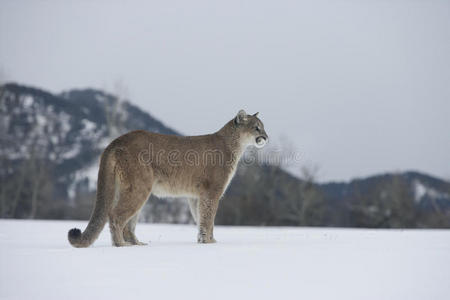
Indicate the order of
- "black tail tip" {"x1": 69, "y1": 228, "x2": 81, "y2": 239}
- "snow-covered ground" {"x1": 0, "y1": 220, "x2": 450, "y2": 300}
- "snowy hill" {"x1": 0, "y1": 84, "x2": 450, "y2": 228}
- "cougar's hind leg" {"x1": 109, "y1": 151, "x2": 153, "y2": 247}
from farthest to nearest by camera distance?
"snowy hill" {"x1": 0, "y1": 84, "x2": 450, "y2": 228} → "cougar's hind leg" {"x1": 109, "y1": 151, "x2": 153, "y2": 247} → "black tail tip" {"x1": 69, "y1": 228, "x2": 81, "y2": 239} → "snow-covered ground" {"x1": 0, "y1": 220, "x2": 450, "y2": 300}

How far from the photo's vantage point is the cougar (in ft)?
32.1

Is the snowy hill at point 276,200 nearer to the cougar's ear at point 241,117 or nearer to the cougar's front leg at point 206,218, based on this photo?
the cougar's ear at point 241,117

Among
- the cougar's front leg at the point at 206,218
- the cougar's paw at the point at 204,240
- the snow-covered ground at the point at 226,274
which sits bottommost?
the snow-covered ground at the point at 226,274

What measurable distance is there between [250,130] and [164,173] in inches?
112

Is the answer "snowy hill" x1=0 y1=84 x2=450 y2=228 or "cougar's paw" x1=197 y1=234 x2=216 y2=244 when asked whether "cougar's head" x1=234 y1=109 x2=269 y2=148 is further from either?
"snowy hill" x1=0 y1=84 x2=450 y2=228

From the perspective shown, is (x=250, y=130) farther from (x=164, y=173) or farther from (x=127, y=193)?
(x=127, y=193)

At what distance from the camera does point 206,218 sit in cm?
1088

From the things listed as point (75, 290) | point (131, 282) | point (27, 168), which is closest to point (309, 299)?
point (131, 282)

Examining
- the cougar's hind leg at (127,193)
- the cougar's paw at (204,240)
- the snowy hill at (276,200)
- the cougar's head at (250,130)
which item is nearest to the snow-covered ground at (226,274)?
the cougar's hind leg at (127,193)

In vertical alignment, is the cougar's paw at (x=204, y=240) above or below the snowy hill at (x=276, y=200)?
below

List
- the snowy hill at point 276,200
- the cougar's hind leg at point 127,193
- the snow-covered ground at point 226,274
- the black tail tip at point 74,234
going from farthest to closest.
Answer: the snowy hill at point 276,200 → the cougar's hind leg at point 127,193 → the black tail tip at point 74,234 → the snow-covered ground at point 226,274

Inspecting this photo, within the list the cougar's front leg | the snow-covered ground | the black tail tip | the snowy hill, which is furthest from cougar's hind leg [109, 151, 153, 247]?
the snowy hill

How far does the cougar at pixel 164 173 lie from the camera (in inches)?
385

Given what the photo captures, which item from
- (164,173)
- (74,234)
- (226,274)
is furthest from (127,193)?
(226,274)
